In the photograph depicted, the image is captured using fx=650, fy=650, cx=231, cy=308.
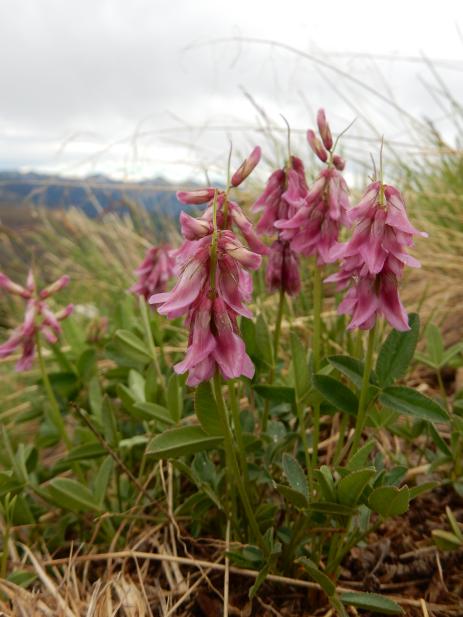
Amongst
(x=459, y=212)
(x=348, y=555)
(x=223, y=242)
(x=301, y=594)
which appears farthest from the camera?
(x=459, y=212)

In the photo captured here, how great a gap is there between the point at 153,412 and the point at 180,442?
270mm

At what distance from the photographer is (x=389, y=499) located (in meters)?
1.12

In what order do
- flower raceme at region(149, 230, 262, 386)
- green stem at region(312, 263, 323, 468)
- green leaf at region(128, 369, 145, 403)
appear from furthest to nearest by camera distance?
green leaf at region(128, 369, 145, 403) < green stem at region(312, 263, 323, 468) < flower raceme at region(149, 230, 262, 386)

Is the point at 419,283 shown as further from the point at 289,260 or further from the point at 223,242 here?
the point at 223,242

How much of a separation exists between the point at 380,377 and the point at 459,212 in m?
2.39

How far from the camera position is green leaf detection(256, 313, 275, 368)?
1.45 metres

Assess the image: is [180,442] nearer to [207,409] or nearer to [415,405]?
[207,409]

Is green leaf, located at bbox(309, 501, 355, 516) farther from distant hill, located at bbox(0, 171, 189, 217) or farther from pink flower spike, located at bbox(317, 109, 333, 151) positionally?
distant hill, located at bbox(0, 171, 189, 217)

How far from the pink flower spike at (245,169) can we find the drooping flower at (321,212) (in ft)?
0.41

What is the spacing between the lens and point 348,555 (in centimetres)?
153

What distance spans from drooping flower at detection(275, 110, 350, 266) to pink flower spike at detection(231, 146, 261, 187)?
125mm

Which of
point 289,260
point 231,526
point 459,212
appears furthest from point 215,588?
point 459,212

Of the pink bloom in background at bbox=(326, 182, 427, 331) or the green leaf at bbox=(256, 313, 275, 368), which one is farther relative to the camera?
the green leaf at bbox=(256, 313, 275, 368)

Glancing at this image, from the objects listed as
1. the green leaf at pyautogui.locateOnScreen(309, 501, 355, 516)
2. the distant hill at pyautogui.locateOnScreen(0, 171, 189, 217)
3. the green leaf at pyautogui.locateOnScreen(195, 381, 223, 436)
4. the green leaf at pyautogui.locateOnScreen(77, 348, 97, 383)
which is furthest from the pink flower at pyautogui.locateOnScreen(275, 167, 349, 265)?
the distant hill at pyautogui.locateOnScreen(0, 171, 189, 217)
